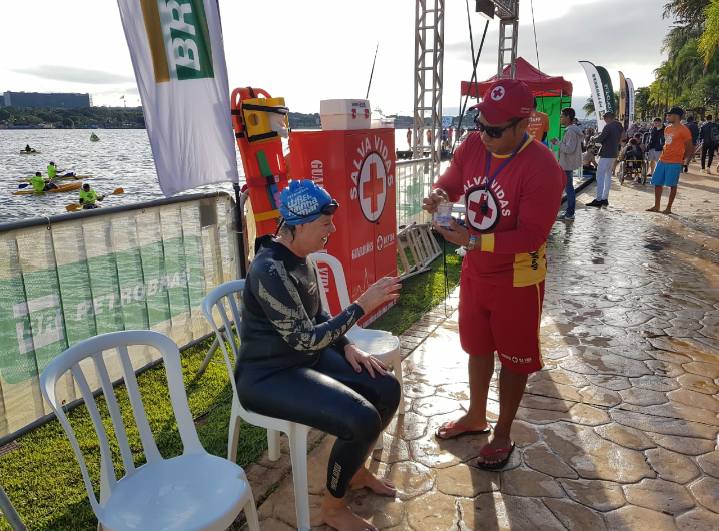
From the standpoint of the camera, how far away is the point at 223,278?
4.77 metres

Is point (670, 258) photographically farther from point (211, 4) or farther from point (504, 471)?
point (211, 4)

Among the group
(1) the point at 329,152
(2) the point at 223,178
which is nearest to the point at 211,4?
(2) the point at 223,178

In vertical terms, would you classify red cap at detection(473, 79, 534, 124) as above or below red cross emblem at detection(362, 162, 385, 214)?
above

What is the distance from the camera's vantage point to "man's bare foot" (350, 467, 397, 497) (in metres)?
2.72

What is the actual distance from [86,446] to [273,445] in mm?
1253

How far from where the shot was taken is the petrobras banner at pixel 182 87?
3186 millimetres

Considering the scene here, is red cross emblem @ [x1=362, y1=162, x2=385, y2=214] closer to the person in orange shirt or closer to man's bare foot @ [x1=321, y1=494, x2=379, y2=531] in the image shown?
man's bare foot @ [x1=321, y1=494, x2=379, y2=531]

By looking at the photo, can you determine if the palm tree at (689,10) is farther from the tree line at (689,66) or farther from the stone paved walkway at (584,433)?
the stone paved walkway at (584,433)

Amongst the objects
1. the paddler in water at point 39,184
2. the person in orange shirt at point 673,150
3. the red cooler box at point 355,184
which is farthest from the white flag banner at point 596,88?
the paddler in water at point 39,184

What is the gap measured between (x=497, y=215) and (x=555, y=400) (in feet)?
5.80

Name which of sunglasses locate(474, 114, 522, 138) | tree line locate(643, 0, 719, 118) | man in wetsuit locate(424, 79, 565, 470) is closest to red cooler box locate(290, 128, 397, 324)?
man in wetsuit locate(424, 79, 565, 470)

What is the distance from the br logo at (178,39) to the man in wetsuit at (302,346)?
163cm

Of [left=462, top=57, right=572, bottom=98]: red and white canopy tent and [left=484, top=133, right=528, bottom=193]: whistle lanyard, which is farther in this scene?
[left=462, top=57, right=572, bottom=98]: red and white canopy tent

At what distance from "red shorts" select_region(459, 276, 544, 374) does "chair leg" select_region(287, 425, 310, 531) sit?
3.95ft
